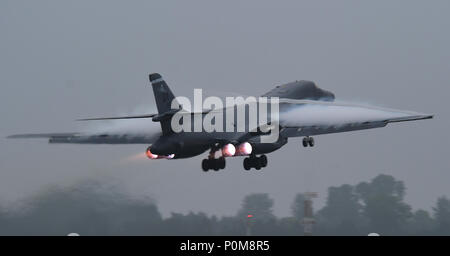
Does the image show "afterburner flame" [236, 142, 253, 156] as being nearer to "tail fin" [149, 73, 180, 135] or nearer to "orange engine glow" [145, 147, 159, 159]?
"orange engine glow" [145, 147, 159, 159]

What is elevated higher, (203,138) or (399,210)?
(399,210)

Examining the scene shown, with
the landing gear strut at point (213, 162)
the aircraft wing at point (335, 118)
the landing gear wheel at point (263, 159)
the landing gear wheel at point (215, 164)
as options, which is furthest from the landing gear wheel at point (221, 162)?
the aircraft wing at point (335, 118)

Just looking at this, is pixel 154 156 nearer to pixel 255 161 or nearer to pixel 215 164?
pixel 215 164

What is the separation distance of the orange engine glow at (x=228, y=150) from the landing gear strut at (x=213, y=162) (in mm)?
1177

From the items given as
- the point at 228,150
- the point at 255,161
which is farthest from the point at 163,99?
the point at 255,161

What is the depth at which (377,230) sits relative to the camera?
3393 inches

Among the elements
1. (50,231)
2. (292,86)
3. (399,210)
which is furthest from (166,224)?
(399,210)

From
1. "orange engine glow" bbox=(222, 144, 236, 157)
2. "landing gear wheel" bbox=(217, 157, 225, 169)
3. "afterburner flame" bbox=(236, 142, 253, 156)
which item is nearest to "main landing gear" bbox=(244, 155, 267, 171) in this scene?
"landing gear wheel" bbox=(217, 157, 225, 169)

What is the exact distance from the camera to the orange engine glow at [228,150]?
200 feet

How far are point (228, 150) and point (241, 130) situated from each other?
1698 millimetres

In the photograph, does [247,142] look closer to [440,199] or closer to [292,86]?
[292,86]
